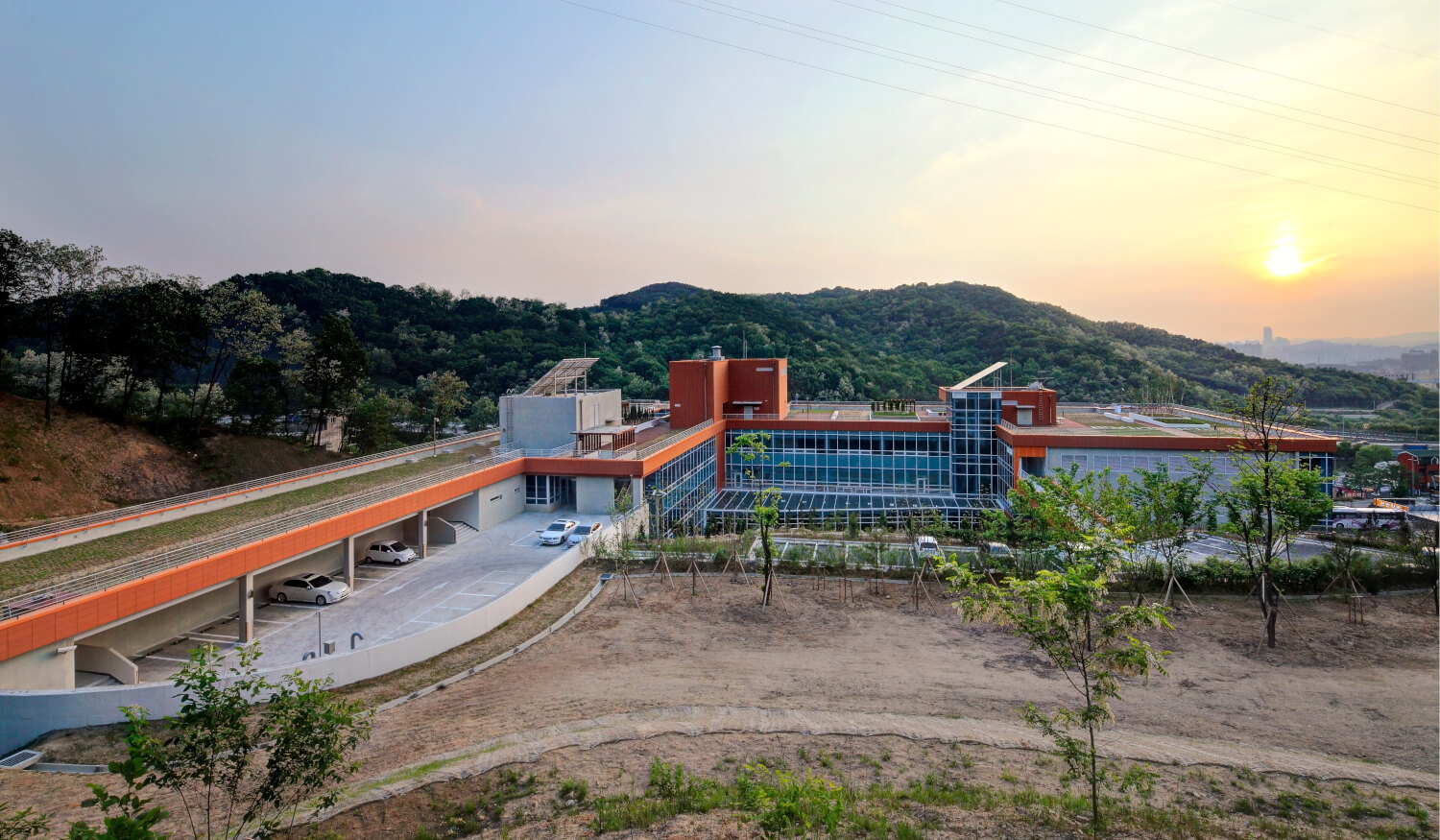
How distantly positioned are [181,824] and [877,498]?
32.1 metres

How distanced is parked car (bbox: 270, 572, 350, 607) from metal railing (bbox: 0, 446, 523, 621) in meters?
1.83

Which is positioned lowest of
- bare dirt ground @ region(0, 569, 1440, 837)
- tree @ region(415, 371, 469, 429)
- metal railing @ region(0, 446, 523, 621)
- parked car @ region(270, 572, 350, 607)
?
bare dirt ground @ region(0, 569, 1440, 837)

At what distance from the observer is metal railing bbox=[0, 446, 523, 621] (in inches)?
528

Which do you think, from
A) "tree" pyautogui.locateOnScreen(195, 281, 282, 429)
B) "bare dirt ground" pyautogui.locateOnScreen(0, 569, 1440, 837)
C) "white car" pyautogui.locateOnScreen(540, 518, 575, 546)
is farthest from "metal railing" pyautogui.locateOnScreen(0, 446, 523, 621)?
"tree" pyautogui.locateOnScreen(195, 281, 282, 429)

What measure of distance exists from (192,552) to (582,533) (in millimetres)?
11810

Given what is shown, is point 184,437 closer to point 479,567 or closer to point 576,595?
point 479,567

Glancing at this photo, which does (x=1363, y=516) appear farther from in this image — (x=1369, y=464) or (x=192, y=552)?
(x=192, y=552)

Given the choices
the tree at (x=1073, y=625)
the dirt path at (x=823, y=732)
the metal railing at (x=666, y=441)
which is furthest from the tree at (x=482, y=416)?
the tree at (x=1073, y=625)

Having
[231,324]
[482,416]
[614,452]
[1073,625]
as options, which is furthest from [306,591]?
[482,416]

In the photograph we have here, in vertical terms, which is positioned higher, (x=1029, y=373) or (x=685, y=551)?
(x=1029, y=373)

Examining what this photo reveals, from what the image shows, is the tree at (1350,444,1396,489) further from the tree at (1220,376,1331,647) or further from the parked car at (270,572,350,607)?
the parked car at (270,572,350,607)

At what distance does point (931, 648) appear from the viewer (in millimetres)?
16531

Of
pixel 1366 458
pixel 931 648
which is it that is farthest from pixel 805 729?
pixel 1366 458

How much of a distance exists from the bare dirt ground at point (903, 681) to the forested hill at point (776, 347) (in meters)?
47.6
